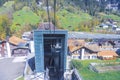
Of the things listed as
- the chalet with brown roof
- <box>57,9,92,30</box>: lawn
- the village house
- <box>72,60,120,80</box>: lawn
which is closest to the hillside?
<box>57,9,92,30</box>: lawn

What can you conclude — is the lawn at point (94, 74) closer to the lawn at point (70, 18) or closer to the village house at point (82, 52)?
the village house at point (82, 52)

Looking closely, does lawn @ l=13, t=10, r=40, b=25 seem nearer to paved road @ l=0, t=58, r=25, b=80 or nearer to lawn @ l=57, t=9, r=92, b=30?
lawn @ l=57, t=9, r=92, b=30

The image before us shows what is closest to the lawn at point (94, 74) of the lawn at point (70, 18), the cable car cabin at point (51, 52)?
the cable car cabin at point (51, 52)

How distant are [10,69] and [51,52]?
4394 millimetres

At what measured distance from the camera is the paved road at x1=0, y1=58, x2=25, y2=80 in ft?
55.5

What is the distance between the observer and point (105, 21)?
153 feet

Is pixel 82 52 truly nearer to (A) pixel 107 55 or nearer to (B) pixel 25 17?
(A) pixel 107 55

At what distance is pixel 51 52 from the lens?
66.7 ft

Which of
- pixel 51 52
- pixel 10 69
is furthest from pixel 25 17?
pixel 10 69

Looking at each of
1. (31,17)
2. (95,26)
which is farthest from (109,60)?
(31,17)

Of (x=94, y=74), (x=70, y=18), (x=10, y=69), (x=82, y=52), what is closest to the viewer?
(x=94, y=74)

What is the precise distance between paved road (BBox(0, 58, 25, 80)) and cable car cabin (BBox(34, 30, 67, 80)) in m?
2.02

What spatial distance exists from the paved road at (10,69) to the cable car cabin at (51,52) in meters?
2.02

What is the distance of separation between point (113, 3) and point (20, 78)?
54.5 m
